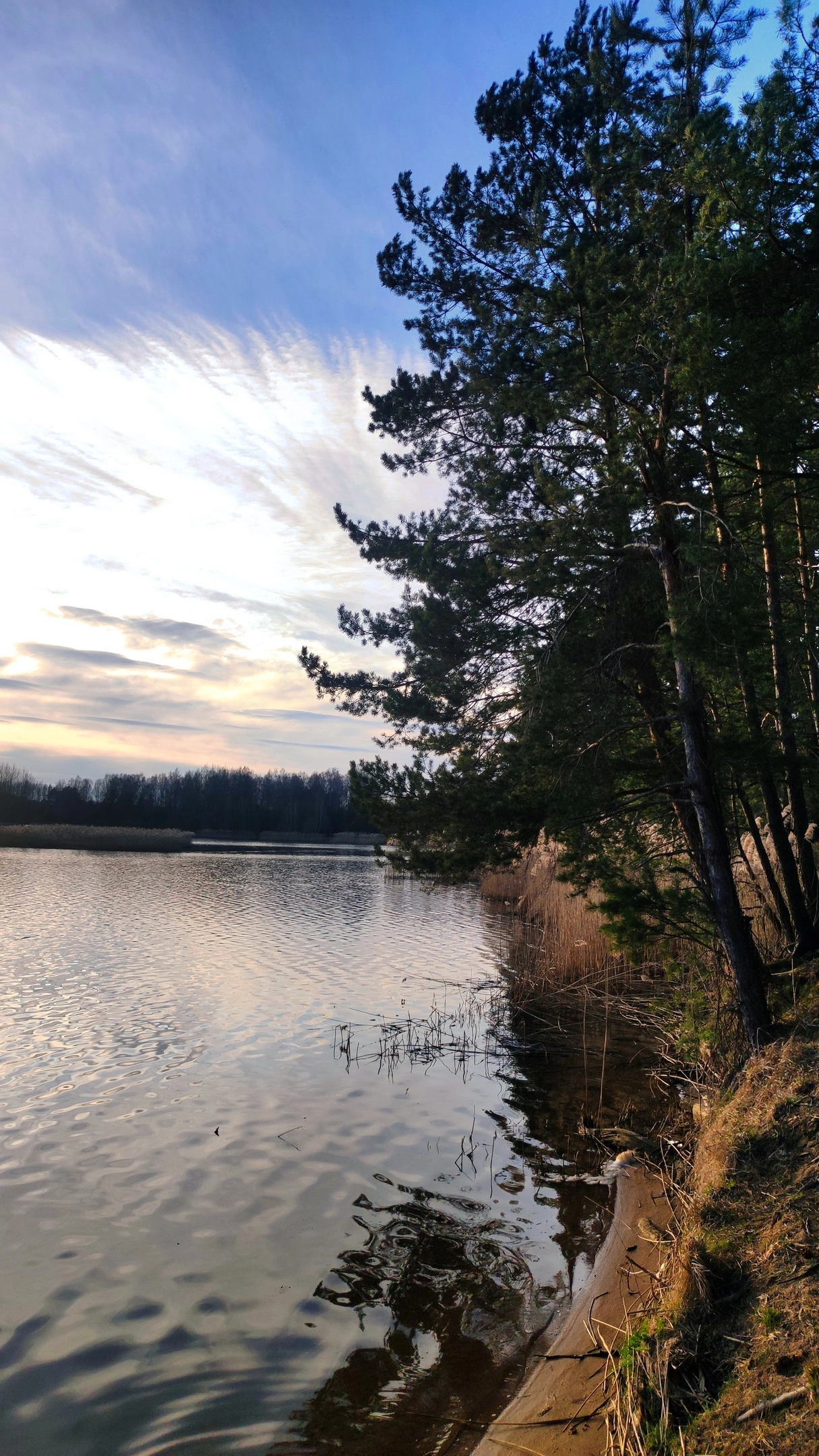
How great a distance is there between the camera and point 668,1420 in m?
3.09

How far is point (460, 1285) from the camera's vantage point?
5.14m

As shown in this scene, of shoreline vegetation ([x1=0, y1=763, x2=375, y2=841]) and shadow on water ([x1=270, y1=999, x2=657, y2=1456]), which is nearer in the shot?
shadow on water ([x1=270, y1=999, x2=657, y2=1456])

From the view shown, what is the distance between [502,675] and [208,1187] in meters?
6.22

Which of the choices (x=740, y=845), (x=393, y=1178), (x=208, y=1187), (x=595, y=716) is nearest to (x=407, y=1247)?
(x=393, y=1178)

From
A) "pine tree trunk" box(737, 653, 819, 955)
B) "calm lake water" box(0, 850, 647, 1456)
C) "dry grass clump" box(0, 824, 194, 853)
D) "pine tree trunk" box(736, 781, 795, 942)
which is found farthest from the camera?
"dry grass clump" box(0, 824, 194, 853)

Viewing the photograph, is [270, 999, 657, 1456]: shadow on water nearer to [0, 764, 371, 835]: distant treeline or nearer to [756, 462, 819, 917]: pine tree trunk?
[756, 462, 819, 917]: pine tree trunk

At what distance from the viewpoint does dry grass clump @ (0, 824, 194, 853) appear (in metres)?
52.6

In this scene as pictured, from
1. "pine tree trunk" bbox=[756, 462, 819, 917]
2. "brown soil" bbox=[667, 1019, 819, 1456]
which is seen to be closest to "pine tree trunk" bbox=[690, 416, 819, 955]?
"pine tree trunk" bbox=[756, 462, 819, 917]

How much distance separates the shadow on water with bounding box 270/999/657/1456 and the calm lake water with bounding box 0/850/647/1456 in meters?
0.02

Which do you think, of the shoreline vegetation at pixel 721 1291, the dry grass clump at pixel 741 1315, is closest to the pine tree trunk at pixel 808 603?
the shoreline vegetation at pixel 721 1291

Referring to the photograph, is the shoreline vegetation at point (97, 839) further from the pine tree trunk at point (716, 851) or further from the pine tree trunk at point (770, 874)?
the pine tree trunk at point (716, 851)

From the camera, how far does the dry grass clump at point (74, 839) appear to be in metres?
52.6

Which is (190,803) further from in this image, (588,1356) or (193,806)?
(588,1356)

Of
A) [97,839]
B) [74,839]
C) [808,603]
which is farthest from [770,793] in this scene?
[74,839]
